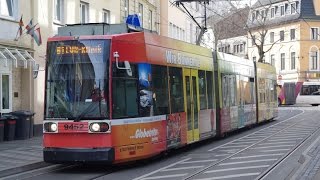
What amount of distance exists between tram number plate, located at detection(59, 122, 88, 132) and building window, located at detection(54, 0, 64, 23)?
1195cm

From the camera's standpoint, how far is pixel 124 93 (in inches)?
497

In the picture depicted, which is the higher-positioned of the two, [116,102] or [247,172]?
[116,102]

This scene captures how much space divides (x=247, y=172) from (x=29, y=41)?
12241 mm

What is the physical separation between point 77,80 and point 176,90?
3.44m

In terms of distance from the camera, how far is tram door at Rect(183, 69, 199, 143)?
52.0 feet

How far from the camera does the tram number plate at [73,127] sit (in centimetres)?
1227

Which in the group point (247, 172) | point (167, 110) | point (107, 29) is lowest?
point (247, 172)

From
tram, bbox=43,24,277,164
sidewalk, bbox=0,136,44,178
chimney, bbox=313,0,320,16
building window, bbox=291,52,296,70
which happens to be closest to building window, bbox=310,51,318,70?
building window, bbox=291,52,296,70

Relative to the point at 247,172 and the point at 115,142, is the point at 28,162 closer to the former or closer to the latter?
the point at 115,142

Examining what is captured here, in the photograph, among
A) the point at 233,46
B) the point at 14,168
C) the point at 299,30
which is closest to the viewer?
the point at 14,168

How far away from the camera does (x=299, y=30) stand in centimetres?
7688

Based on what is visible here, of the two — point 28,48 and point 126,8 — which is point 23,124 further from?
point 126,8

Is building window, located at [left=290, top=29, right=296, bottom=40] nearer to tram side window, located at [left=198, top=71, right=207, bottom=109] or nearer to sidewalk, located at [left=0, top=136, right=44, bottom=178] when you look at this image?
tram side window, located at [left=198, top=71, right=207, bottom=109]

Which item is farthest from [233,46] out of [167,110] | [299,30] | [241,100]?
[167,110]
